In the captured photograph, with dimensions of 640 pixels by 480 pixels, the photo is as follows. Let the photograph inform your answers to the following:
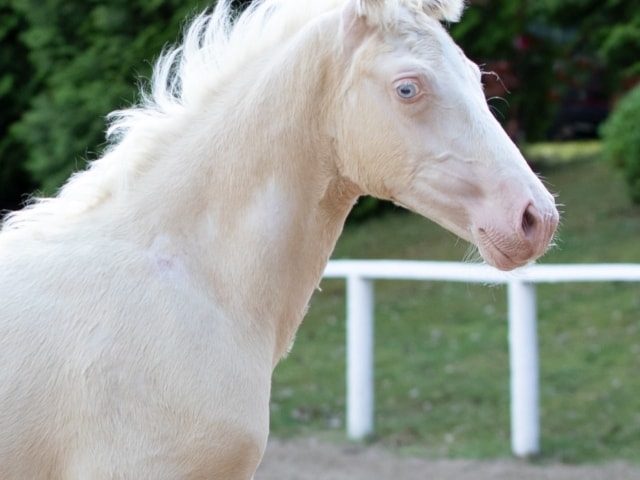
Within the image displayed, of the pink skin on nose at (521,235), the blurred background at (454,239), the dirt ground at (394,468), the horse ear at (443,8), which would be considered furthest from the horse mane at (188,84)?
the dirt ground at (394,468)

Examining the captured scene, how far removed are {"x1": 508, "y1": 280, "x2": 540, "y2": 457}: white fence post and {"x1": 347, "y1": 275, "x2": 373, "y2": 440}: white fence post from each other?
106 centimetres

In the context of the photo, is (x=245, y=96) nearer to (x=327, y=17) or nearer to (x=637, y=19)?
(x=327, y=17)

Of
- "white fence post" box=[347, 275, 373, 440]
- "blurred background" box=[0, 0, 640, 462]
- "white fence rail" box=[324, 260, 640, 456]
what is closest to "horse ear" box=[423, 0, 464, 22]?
"white fence rail" box=[324, 260, 640, 456]

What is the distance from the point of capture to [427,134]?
252cm

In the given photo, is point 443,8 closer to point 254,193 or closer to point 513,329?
point 254,193

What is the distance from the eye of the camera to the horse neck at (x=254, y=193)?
8.50ft

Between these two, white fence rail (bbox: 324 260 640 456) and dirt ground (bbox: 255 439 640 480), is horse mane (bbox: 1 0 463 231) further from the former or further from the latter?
dirt ground (bbox: 255 439 640 480)

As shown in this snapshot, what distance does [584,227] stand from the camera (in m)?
11.5

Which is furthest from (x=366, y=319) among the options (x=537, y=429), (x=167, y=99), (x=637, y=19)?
(x=637, y=19)

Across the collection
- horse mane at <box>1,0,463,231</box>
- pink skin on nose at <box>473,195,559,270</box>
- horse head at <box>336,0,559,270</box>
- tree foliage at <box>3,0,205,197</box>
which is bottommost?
tree foliage at <box>3,0,205,197</box>

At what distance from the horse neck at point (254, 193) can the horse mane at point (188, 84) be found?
8cm

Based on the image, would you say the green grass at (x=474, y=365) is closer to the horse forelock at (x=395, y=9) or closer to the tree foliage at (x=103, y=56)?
the tree foliage at (x=103, y=56)

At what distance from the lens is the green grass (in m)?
7.07

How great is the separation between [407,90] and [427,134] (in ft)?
0.36
